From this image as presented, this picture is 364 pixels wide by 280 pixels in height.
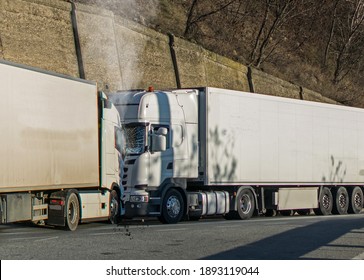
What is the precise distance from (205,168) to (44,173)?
24.3ft

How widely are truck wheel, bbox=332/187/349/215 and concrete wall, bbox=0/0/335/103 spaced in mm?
9573

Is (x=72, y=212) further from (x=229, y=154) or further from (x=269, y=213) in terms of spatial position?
(x=269, y=213)

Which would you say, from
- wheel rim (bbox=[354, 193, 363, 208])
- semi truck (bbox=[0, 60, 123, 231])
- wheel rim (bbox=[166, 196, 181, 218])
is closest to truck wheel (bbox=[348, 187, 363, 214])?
wheel rim (bbox=[354, 193, 363, 208])

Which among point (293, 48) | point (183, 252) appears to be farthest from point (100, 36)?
point (293, 48)

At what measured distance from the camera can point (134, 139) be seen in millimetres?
24516

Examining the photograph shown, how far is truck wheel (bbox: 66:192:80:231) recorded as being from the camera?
20859 millimetres

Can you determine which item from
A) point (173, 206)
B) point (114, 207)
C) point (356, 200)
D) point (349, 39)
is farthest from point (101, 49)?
point (349, 39)

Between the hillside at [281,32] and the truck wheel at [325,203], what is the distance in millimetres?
14054

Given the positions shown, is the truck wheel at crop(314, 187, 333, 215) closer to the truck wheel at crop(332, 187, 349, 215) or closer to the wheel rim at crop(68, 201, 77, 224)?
the truck wheel at crop(332, 187, 349, 215)

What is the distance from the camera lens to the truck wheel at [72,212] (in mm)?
20859

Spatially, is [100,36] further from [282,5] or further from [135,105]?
[282,5]

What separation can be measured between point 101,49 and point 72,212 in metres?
16.2

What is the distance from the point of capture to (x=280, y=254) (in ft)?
47.3

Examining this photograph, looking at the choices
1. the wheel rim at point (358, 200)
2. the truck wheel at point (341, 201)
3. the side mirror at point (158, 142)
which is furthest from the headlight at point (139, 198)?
the wheel rim at point (358, 200)
